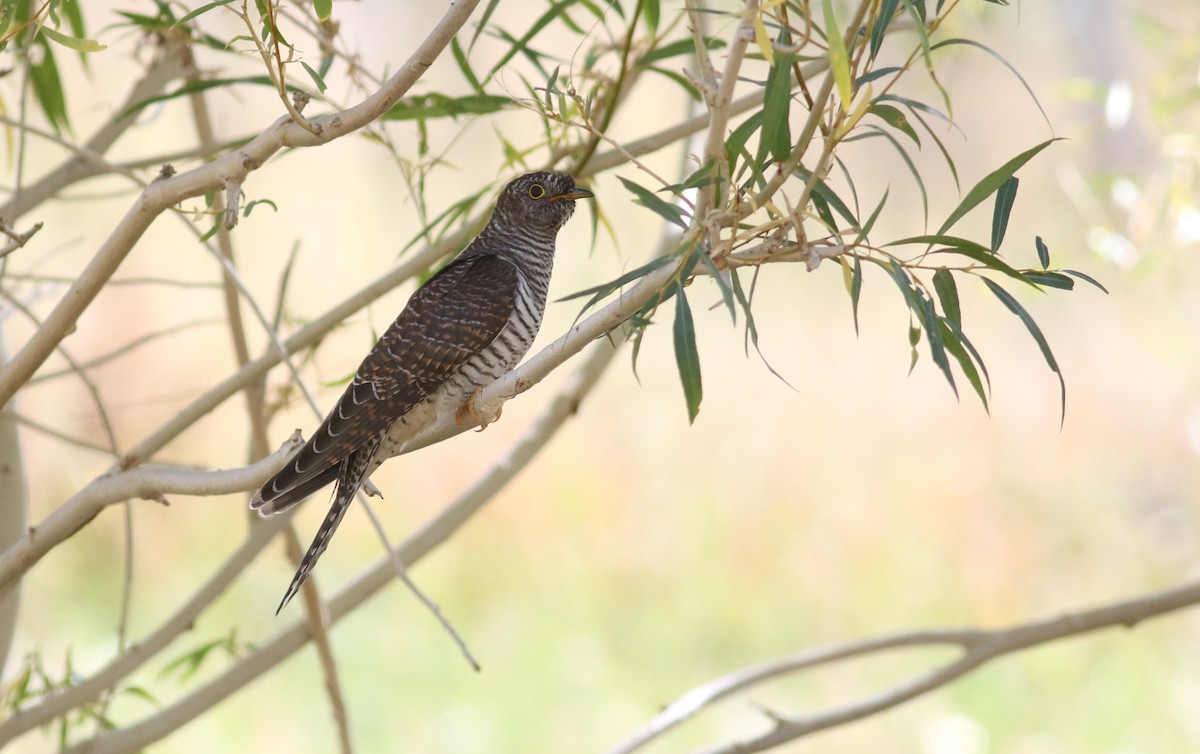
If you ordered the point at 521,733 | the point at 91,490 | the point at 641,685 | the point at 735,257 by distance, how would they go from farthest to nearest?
1. the point at 641,685
2. the point at 521,733
3. the point at 91,490
4. the point at 735,257

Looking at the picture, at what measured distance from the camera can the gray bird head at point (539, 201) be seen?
2.41m

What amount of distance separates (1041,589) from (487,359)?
4141 millimetres

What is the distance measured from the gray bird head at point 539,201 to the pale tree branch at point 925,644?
1006 mm

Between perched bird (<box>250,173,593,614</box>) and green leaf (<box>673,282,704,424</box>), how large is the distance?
701 mm

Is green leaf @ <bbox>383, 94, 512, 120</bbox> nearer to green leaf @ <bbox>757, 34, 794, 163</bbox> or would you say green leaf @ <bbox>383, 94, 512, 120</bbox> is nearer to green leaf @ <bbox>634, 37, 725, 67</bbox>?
green leaf @ <bbox>634, 37, 725, 67</bbox>

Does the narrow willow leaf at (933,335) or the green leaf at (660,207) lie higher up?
the green leaf at (660,207)

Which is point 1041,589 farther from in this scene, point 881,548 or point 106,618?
point 106,618

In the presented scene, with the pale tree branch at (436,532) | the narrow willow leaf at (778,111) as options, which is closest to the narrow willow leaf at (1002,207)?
the narrow willow leaf at (778,111)

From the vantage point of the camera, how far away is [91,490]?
1.55 meters

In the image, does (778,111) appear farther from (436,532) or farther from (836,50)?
(436,532)

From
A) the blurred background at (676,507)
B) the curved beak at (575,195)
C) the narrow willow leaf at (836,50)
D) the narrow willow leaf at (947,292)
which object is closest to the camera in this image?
the narrow willow leaf at (836,50)

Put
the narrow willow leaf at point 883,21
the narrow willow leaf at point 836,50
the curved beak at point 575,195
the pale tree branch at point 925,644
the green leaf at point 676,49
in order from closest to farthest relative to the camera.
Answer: the narrow willow leaf at point 836,50 → the narrow willow leaf at point 883,21 → the green leaf at point 676,49 → the pale tree branch at point 925,644 → the curved beak at point 575,195

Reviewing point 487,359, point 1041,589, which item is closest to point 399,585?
point 1041,589

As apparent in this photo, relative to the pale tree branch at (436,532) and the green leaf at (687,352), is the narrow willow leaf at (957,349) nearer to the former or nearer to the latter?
the green leaf at (687,352)
